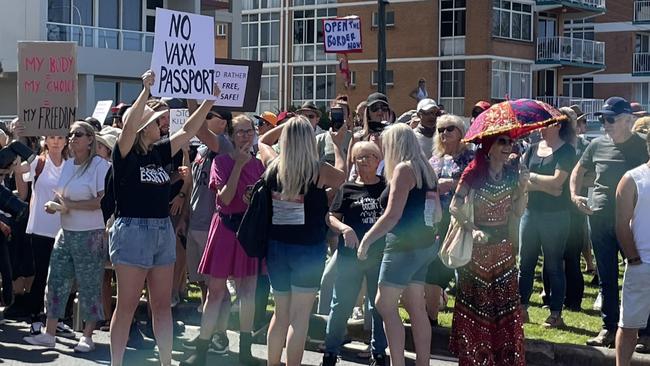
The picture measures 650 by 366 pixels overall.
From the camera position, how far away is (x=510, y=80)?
4712 cm

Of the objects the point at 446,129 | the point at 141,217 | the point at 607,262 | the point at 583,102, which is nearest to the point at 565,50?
the point at 583,102

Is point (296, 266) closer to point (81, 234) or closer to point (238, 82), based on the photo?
point (81, 234)

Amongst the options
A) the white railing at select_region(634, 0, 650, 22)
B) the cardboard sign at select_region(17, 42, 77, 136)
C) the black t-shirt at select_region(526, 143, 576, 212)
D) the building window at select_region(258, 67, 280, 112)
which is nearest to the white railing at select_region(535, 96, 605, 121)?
the white railing at select_region(634, 0, 650, 22)

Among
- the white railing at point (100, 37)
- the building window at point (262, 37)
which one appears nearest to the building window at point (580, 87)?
the building window at point (262, 37)

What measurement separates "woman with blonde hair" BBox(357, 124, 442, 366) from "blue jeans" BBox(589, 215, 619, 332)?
1.87m

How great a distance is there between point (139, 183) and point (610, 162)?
4.17m

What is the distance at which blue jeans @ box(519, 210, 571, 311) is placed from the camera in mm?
8953

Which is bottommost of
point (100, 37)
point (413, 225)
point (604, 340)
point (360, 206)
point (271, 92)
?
point (604, 340)

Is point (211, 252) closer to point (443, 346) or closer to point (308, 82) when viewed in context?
point (443, 346)

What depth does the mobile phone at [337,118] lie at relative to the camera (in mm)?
9672

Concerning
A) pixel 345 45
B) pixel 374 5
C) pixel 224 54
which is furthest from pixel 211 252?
pixel 374 5

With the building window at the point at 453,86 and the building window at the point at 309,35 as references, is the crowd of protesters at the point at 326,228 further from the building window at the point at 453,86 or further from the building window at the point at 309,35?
the building window at the point at 309,35

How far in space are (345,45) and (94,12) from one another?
20639 millimetres

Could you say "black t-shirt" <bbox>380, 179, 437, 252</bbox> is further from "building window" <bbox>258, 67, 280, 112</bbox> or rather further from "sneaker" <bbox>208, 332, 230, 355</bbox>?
"building window" <bbox>258, 67, 280, 112</bbox>
